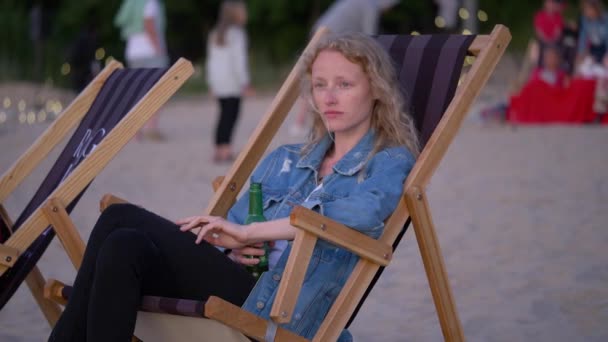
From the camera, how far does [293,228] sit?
106 inches

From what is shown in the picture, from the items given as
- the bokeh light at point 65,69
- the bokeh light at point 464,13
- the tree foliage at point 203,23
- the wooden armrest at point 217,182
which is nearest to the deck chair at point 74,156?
the wooden armrest at point 217,182

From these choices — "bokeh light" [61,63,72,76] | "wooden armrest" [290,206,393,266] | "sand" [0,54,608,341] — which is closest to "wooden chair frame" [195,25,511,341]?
"wooden armrest" [290,206,393,266]

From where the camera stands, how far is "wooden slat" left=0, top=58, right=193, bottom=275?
3.04 meters

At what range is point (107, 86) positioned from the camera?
3.66 metres

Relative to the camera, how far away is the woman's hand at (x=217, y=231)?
2.71 meters

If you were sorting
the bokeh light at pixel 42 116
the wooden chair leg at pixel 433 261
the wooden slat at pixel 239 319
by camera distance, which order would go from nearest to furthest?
the wooden slat at pixel 239 319
the wooden chair leg at pixel 433 261
the bokeh light at pixel 42 116

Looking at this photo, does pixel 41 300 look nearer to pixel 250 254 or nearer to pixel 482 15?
pixel 250 254

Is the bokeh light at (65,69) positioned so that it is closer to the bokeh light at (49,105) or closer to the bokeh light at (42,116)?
the bokeh light at (49,105)

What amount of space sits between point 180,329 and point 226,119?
5.65 meters

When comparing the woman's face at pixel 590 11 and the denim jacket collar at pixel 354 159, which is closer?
the denim jacket collar at pixel 354 159

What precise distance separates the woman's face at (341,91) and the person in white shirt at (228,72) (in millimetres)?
5280

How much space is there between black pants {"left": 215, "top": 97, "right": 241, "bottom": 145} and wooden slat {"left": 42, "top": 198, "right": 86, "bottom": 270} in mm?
5146

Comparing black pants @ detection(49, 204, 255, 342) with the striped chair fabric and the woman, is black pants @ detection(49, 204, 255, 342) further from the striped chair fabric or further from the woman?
the striped chair fabric

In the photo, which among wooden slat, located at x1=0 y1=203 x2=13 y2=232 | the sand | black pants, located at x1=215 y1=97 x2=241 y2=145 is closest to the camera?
wooden slat, located at x1=0 y1=203 x2=13 y2=232
